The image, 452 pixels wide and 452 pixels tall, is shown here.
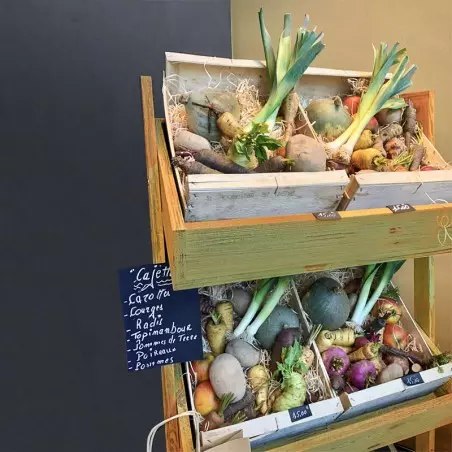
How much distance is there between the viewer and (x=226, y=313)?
102 centimetres

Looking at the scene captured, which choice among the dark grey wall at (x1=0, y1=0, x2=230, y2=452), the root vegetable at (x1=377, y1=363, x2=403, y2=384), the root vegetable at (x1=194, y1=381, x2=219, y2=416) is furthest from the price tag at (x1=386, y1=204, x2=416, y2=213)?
the dark grey wall at (x1=0, y1=0, x2=230, y2=452)

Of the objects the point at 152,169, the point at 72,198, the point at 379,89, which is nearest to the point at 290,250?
the point at 152,169

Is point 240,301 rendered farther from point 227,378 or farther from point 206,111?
point 206,111

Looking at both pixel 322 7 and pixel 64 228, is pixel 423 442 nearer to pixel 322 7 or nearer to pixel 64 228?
pixel 64 228

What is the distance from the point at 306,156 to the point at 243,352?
0.47 meters

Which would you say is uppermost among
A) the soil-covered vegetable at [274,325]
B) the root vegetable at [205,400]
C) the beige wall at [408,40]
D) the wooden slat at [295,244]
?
the beige wall at [408,40]

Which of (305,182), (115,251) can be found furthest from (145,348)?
(115,251)

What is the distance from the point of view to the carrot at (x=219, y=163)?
826 mm

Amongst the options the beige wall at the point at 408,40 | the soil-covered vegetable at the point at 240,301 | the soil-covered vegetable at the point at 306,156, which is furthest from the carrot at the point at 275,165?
the beige wall at the point at 408,40

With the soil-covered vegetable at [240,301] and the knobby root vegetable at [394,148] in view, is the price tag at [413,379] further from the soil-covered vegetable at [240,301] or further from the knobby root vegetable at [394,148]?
the knobby root vegetable at [394,148]

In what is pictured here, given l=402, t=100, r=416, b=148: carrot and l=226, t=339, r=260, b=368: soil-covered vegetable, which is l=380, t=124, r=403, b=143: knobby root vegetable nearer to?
l=402, t=100, r=416, b=148: carrot

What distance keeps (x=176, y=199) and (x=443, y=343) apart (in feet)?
4.12

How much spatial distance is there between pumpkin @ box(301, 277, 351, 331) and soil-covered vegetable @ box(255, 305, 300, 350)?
0.19 feet

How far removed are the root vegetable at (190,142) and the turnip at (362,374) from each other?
0.66 m
